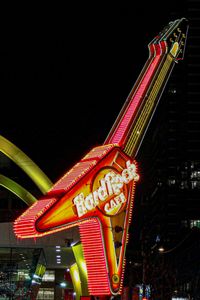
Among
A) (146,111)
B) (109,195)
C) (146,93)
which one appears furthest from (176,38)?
(109,195)

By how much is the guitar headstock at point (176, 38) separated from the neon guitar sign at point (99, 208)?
1011cm

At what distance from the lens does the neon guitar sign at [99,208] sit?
21.8 meters

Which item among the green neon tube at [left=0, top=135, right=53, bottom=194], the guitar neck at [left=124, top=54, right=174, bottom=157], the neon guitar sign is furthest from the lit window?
the neon guitar sign

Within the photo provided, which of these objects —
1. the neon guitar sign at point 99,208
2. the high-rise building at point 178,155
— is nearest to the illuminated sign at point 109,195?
the neon guitar sign at point 99,208

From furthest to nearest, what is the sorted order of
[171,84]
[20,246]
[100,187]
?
[171,84] → [20,246] → [100,187]

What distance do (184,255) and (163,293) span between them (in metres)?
27.9

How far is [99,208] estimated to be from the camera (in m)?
24.6

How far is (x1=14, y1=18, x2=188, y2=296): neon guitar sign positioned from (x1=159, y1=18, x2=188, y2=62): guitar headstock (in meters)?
10.1

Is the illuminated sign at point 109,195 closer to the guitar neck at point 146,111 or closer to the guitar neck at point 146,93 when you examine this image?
the guitar neck at point 146,111

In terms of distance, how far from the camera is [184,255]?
8738cm

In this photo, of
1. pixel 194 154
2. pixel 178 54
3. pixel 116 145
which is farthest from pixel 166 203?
pixel 116 145

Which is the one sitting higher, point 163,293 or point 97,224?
point 163,293

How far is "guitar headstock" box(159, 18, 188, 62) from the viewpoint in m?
38.1

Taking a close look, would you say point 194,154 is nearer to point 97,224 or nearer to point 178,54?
point 178,54
